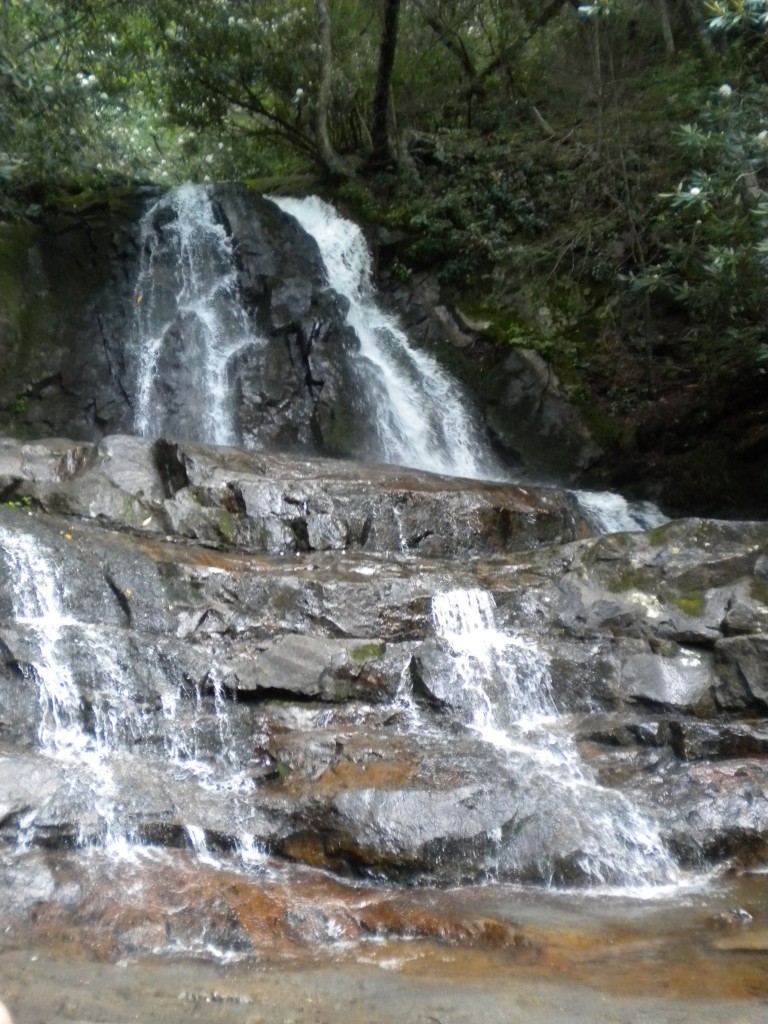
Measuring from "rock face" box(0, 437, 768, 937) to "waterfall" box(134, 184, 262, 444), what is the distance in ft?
10.9

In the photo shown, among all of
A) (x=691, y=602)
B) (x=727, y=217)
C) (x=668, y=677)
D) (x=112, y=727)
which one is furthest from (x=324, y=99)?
(x=112, y=727)

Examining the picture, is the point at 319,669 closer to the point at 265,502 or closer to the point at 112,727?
the point at 112,727

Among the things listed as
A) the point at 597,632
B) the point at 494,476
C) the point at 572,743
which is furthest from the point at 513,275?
the point at 572,743

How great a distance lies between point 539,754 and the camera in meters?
7.03

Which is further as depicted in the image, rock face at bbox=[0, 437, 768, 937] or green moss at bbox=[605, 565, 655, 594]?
green moss at bbox=[605, 565, 655, 594]

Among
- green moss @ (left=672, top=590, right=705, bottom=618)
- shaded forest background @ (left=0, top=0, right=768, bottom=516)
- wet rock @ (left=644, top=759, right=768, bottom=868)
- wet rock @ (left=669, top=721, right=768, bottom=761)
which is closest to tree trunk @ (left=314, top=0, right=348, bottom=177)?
shaded forest background @ (left=0, top=0, right=768, bottom=516)

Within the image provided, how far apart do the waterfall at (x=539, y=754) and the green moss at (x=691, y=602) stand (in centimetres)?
153

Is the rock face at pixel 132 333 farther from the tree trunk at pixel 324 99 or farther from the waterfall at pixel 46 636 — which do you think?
the waterfall at pixel 46 636

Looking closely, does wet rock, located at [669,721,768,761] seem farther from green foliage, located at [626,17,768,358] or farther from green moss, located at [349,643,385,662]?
green foliage, located at [626,17,768,358]

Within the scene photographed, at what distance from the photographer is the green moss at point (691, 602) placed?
853 centimetres

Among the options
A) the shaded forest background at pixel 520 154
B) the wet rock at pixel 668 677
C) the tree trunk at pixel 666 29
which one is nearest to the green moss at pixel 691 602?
the wet rock at pixel 668 677

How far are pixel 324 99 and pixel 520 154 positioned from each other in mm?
3790

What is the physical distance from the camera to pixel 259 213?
54.3 ft

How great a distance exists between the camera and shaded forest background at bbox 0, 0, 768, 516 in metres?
12.0
